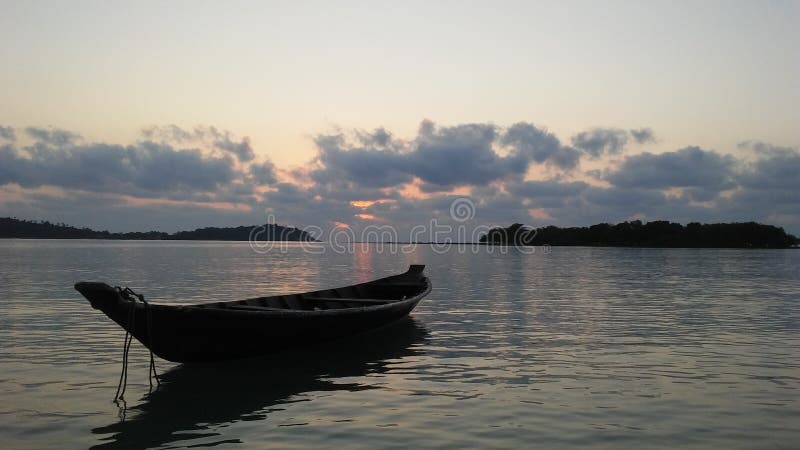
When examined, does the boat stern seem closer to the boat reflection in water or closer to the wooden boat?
the wooden boat

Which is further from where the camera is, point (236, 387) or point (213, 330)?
point (213, 330)

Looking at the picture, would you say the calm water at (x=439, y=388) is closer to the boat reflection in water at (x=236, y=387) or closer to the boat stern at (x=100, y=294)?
the boat reflection in water at (x=236, y=387)

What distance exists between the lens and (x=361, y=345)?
59.3 ft

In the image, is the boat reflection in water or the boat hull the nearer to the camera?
the boat reflection in water

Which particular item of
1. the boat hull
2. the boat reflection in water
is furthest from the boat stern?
the boat reflection in water

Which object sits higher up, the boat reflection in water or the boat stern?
the boat stern

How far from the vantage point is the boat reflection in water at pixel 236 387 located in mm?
9898

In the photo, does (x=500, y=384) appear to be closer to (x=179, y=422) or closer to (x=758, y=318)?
(x=179, y=422)

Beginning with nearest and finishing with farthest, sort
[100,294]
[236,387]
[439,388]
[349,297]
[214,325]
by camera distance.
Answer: [100,294] → [439,388] → [236,387] → [214,325] → [349,297]

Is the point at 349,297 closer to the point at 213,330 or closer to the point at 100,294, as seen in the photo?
the point at 213,330

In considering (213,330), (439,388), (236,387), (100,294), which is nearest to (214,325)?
(213,330)

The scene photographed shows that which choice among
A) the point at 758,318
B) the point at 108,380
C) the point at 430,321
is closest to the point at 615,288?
the point at 758,318

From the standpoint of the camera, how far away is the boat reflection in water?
9898 mm

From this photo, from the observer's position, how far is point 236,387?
1255 cm
